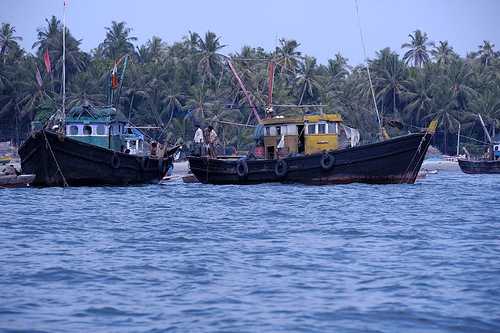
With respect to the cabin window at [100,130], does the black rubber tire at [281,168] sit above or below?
below

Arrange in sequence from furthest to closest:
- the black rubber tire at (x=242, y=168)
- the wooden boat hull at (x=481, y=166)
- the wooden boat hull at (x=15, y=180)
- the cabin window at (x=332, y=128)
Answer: the wooden boat hull at (x=481, y=166) < the black rubber tire at (x=242, y=168) < the cabin window at (x=332, y=128) < the wooden boat hull at (x=15, y=180)

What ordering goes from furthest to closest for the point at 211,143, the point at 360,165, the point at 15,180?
the point at 211,143 → the point at 360,165 → the point at 15,180

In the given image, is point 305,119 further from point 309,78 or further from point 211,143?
point 309,78

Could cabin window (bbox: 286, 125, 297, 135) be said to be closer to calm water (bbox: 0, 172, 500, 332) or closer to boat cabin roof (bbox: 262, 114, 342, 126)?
boat cabin roof (bbox: 262, 114, 342, 126)

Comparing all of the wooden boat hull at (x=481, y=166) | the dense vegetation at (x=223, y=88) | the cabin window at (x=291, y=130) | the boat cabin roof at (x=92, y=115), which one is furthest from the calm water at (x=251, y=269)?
the dense vegetation at (x=223, y=88)

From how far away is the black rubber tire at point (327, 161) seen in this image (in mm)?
39562

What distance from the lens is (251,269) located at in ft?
52.5

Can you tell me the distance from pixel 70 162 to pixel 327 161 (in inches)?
420

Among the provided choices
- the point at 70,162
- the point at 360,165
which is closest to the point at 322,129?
the point at 360,165

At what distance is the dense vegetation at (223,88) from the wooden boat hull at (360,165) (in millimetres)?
45003

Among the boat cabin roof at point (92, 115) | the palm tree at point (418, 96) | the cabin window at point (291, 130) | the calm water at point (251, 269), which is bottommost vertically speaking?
the calm water at point (251, 269)

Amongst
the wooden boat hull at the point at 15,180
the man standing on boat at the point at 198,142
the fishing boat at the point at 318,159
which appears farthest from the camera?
the man standing on boat at the point at 198,142

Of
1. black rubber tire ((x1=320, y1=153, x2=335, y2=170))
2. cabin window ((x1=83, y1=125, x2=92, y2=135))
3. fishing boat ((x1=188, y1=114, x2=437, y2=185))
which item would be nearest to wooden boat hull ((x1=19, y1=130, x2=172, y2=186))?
cabin window ((x1=83, y1=125, x2=92, y2=135))

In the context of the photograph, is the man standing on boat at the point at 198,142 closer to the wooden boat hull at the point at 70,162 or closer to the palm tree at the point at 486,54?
the wooden boat hull at the point at 70,162
